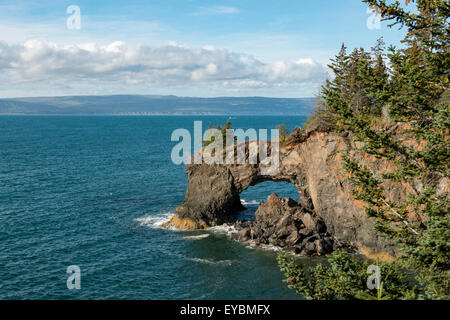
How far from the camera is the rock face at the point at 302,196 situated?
47500mm

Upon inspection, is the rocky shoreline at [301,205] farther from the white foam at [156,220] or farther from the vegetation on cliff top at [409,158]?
the vegetation on cliff top at [409,158]

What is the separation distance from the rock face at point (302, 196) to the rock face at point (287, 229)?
14 centimetres

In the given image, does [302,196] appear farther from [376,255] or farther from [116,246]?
[116,246]

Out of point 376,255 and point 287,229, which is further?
point 287,229

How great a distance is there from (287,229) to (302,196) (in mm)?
8480

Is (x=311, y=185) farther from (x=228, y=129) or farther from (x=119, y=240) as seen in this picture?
(x=119, y=240)

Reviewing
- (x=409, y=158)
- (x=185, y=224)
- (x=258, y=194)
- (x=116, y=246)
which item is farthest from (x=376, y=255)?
(x=258, y=194)

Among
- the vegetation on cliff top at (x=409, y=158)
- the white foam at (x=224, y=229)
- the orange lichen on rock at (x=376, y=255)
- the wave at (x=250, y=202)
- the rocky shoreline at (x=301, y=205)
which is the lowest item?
the white foam at (x=224, y=229)

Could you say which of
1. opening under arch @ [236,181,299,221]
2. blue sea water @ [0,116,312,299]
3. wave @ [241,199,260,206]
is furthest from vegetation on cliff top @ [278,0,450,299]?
wave @ [241,199,260,206]

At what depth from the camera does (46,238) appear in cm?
5019

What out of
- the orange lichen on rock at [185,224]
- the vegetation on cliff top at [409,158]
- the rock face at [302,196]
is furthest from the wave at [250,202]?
the vegetation on cliff top at [409,158]

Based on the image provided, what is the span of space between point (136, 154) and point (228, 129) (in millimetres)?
74820

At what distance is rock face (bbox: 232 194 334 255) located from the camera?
1847 inches

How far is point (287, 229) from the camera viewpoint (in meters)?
50.1
